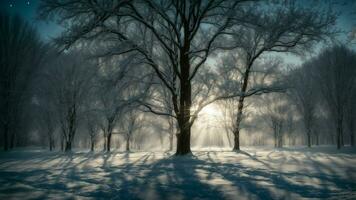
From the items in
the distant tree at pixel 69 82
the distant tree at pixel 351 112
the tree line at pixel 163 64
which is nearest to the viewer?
the tree line at pixel 163 64

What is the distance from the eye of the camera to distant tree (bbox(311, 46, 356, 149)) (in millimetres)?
29306

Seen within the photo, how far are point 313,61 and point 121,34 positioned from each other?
30.0 meters

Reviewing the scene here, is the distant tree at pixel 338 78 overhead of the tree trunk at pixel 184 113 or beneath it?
overhead

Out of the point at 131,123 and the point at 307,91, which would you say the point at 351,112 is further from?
the point at 131,123

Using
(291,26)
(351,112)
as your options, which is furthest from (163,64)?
(351,112)

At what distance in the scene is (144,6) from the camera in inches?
603

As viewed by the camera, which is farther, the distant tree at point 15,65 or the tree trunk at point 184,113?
the distant tree at point 15,65

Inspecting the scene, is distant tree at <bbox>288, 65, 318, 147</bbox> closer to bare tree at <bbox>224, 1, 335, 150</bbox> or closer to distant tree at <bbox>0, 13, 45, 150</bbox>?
bare tree at <bbox>224, 1, 335, 150</bbox>

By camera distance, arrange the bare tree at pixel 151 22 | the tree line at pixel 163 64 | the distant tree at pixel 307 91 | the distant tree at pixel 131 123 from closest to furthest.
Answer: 1. the bare tree at pixel 151 22
2. the tree line at pixel 163 64
3. the distant tree at pixel 307 91
4. the distant tree at pixel 131 123

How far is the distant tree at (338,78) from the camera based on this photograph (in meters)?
Answer: 29.3

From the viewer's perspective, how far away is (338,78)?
29484 mm

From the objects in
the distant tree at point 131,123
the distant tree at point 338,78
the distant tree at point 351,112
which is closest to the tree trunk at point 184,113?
the distant tree at point 131,123

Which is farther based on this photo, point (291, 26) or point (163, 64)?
point (163, 64)

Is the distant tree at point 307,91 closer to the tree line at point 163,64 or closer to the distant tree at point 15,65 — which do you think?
the tree line at point 163,64
